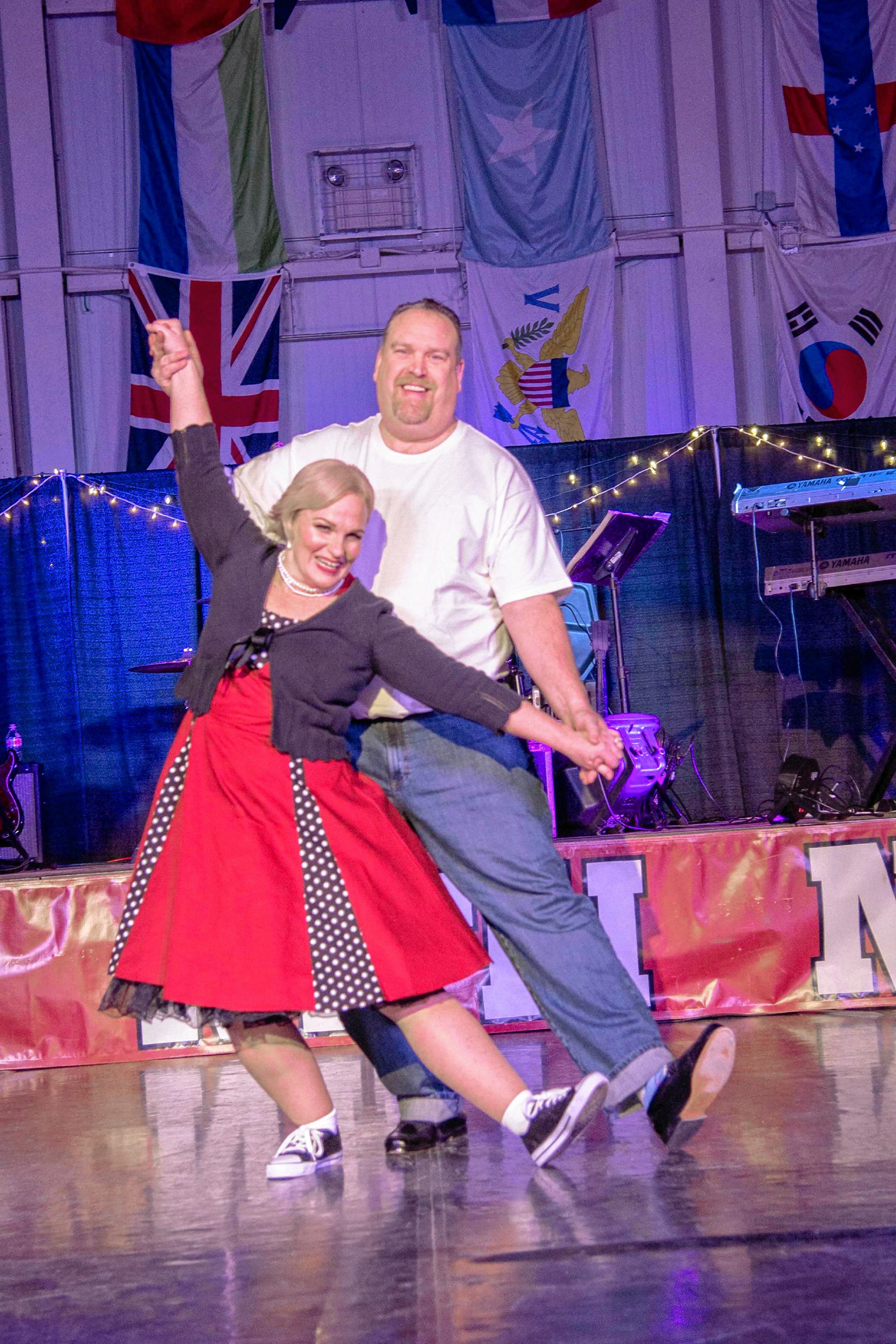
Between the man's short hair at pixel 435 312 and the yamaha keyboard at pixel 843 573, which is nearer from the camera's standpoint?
the man's short hair at pixel 435 312

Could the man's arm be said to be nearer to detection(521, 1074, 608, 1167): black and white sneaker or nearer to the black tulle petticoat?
detection(521, 1074, 608, 1167): black and white sneaker

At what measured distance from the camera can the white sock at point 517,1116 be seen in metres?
2.12

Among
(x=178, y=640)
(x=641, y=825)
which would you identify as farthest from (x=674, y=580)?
(x=178, y=640)

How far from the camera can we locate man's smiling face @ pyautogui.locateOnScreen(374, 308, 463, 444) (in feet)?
7.80

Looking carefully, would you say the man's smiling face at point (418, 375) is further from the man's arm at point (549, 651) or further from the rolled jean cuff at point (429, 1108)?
the rolled jean cuff at point (429, 1108)

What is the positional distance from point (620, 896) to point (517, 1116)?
58.1 inches

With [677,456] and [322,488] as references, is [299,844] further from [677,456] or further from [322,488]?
[677,456]

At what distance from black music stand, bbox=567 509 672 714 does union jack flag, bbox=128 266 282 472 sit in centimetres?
323

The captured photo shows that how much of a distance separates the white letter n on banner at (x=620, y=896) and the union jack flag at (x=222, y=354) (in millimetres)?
5607

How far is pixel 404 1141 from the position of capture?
7.70ft

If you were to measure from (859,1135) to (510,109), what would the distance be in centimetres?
806

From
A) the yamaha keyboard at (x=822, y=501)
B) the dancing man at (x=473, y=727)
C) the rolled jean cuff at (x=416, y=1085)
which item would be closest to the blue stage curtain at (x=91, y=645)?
the yamaha keyboard at (x=822, y=501)

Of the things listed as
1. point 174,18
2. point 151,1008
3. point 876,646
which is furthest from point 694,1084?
point 174,18

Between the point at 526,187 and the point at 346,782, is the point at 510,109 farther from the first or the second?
the point at 346,782
